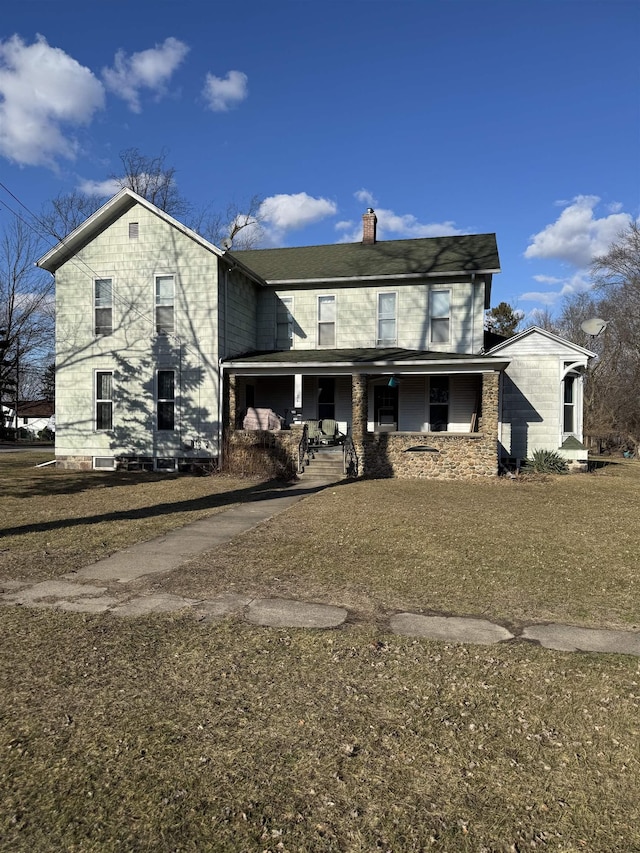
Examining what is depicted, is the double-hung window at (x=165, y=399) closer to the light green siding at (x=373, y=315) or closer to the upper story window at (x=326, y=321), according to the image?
the light green siding at (x=373, y=315)

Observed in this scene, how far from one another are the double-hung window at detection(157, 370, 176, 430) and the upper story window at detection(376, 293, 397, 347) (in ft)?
22.7

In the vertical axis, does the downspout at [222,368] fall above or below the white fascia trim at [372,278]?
below

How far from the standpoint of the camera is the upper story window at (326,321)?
19250 millimetres

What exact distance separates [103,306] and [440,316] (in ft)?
35.7

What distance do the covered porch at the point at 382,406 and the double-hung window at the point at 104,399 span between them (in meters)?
3.91

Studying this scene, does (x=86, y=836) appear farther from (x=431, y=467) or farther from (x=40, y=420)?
(x=40, y=420)

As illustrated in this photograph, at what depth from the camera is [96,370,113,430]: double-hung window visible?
59.3ft

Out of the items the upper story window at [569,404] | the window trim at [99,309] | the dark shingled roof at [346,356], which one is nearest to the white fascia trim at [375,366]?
the dark shingled roof at [346,356]

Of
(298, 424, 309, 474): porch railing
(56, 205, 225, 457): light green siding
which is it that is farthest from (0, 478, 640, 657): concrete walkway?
(56, 205, 225, 457): light green siding

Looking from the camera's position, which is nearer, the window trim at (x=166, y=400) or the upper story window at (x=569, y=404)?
the window trim at (x=166, y=400)

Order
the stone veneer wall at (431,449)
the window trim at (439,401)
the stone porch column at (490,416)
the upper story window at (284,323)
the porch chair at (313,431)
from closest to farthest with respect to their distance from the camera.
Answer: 1. the stone porch column at (490,416)
2. the stone veneer wall at (431,449)
3. the porch chair at (313,431)
4. the window trim at (439,401)
5. the upper story window at (284,323)

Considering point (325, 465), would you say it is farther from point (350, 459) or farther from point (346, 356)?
point (346, 356)

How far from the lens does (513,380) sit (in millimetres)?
18125

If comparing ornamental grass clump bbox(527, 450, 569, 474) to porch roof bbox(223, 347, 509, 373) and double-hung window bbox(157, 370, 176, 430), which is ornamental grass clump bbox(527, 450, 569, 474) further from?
double-hung window bbox(157, 370, 176, 430)
